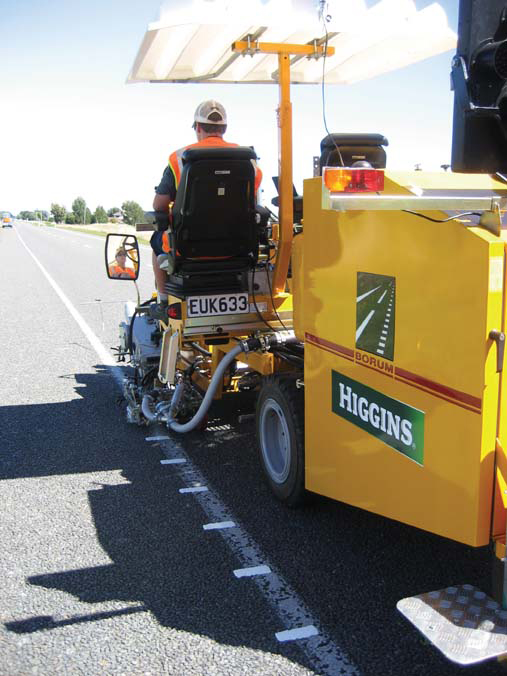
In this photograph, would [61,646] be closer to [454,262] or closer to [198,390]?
[454,262]

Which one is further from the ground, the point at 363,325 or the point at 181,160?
the point at 181,160

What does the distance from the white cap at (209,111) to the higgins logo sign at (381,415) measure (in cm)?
250

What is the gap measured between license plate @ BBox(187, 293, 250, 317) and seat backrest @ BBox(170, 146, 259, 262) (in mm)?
301

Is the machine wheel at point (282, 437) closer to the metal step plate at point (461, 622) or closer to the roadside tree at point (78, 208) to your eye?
the metal step plate at point (461, 622)

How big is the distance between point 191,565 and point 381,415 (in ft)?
4.11

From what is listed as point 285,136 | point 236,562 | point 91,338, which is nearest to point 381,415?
point 236,562

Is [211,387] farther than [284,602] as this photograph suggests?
Yes

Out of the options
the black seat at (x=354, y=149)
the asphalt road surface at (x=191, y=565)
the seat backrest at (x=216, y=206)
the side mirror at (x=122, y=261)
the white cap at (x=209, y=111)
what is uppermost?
the white cap at (x=209, y=111)

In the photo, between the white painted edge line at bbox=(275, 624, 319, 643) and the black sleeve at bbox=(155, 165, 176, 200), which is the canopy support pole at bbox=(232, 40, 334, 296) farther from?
the white painted edge line at bbox=(275, 624, 319, 643)

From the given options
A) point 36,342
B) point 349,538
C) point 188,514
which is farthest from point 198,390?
point 36,342

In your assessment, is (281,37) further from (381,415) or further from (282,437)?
(381,415)

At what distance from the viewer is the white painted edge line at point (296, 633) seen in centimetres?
279

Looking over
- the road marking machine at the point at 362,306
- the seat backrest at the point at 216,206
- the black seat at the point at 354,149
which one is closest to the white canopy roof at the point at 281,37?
the road marking machine at the point at 362,306

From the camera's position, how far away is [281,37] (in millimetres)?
4344
